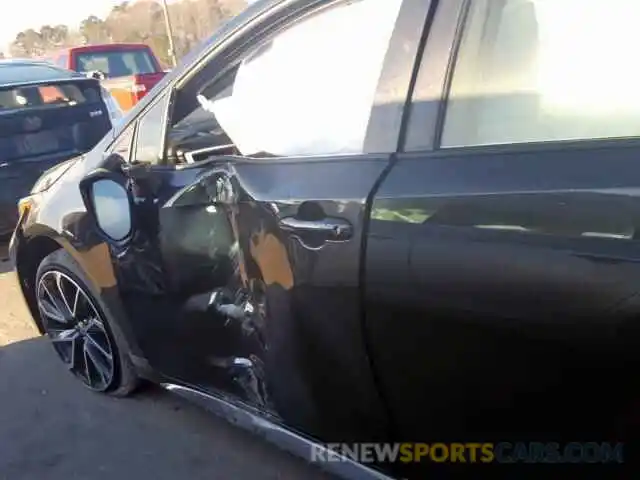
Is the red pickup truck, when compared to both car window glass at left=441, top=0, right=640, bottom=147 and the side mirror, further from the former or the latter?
car window glass at left=441, top=0, right=640, bottom=147

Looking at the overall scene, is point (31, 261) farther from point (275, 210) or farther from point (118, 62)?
point (118, 62)

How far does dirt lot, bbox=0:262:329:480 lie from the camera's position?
103 inches

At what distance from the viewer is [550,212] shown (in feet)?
4.76

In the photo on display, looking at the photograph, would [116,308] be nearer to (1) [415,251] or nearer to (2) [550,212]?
(1) [415,251]

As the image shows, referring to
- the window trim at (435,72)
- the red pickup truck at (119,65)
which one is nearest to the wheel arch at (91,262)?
the window trim at (435,72)

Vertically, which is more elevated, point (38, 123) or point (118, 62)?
point (118, 62)

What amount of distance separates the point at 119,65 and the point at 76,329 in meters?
9.06

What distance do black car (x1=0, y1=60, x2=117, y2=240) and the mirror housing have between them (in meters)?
2.54

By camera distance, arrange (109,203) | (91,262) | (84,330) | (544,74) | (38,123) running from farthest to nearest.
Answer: (38,123) < (84,330) < (91,262) < (109,203) < (544,74)

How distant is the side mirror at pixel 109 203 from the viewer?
2.52m

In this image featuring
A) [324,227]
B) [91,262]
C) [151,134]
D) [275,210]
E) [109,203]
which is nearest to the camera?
[324,227]

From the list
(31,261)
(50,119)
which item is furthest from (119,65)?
(31,261)

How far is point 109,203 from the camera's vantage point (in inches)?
103

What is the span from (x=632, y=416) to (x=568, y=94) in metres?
0.70
